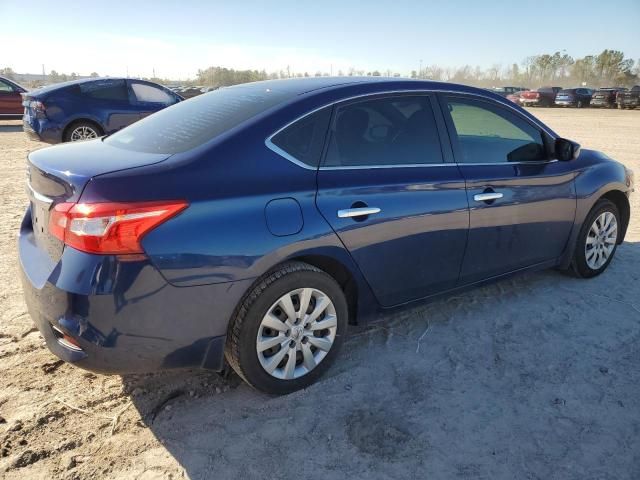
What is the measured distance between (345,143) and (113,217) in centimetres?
133

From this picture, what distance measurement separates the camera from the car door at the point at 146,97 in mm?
10648

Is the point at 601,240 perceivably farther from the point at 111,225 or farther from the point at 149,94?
the point at 149,94

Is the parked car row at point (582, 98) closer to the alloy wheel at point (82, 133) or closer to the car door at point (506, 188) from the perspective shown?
the alloy wheel at point (82, 133)

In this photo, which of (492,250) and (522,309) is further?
(522,309)

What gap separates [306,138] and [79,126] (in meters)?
8.76

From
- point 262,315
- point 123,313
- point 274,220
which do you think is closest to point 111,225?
point 123,313

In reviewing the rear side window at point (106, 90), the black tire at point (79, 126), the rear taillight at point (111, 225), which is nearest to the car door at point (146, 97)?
the rear side window at point (106, 90)

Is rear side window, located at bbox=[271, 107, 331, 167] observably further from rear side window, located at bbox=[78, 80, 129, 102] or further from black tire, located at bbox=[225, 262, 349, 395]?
rear side window, located at bbox=[78, 80, 129, 102]

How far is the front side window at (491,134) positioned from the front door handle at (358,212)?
86cm

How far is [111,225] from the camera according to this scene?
2.20 meters

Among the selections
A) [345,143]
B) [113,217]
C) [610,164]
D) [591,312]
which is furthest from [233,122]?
[610,164]

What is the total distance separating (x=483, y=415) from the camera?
8.93 ft

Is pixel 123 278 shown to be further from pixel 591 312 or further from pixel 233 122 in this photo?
pixel 591 312

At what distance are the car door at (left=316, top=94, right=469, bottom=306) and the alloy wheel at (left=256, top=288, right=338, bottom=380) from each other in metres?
0.34
